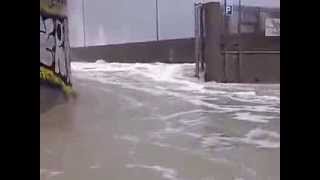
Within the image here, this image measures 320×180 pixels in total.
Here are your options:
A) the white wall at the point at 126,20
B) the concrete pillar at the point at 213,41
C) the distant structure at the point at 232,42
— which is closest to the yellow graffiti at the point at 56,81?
the white wall at the point at 126,20

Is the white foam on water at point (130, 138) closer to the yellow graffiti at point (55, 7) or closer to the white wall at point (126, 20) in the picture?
the white wall at point (126, 20)

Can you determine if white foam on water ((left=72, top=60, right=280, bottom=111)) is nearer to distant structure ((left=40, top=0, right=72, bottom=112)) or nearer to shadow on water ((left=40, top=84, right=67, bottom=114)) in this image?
distant structure ((left=40, top=0, right=72, bottom=112))

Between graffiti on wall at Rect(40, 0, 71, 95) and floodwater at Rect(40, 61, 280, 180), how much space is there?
0.62 feet

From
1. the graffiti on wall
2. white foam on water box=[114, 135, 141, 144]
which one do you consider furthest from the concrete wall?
white foam on water box=[114, 135, 141, 144]

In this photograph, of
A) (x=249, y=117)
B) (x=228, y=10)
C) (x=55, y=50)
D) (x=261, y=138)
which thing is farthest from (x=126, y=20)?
(x=228, y=10)

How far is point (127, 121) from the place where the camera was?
4.67 metres

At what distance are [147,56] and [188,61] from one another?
84 cm

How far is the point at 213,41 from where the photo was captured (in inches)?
310

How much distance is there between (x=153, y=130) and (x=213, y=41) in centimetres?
359

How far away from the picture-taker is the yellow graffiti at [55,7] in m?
4.75

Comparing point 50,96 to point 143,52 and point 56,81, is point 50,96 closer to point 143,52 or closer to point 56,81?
point 56,81

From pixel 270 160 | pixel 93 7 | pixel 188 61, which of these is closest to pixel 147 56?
pixel 188 61

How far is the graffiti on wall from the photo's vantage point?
15.7 ft
